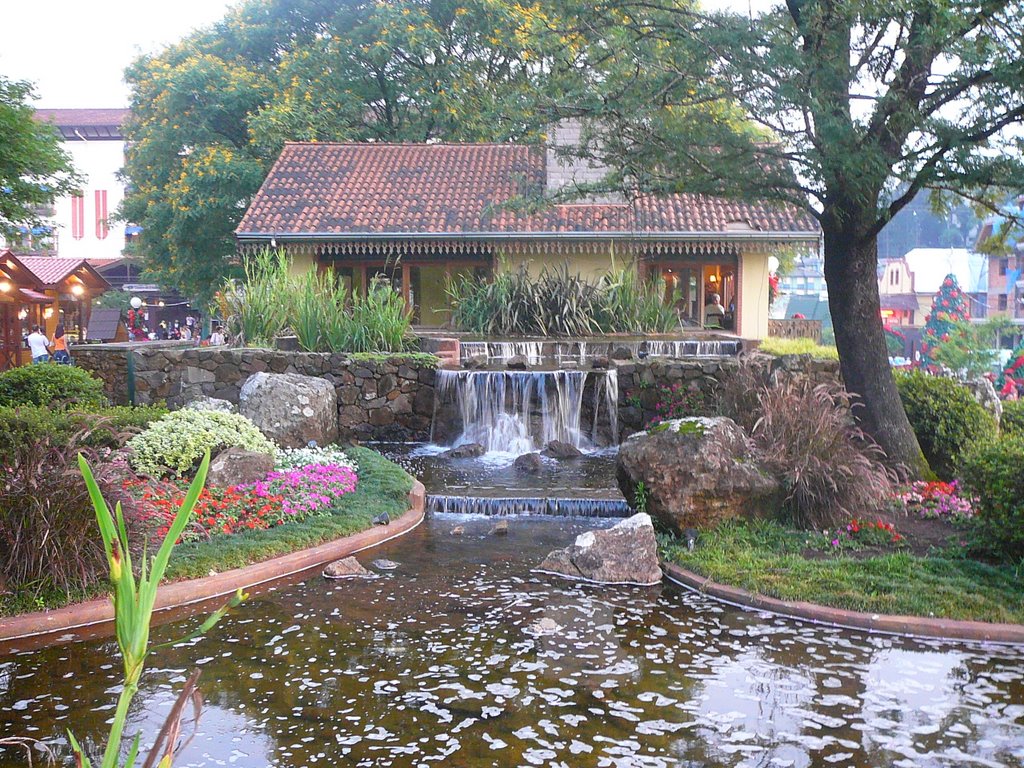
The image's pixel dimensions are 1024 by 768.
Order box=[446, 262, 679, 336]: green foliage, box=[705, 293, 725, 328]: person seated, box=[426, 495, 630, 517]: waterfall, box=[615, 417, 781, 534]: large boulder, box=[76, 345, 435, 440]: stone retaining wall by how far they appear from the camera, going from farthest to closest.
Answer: box=[705, 293, 725, 328]: person seated < box=[446, 262, 679, 336]: green foliage < box=[76, 345, 435, 440]: stone retaining wall < box=[426, 495, 630, 517]: waterfall < box=[615, 417, 781, 534]: large boulder

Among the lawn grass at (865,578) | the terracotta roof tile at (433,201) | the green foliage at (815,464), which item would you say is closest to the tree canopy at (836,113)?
the green foliage at (815,464)

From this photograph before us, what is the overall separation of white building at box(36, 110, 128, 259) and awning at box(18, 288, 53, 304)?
25261 millimetres

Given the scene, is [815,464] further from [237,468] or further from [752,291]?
[752,291]

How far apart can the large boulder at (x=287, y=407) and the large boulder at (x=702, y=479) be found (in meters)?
6.47

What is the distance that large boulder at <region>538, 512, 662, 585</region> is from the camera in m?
7.99

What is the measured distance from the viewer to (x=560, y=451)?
14.3 m

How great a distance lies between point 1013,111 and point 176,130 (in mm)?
25886

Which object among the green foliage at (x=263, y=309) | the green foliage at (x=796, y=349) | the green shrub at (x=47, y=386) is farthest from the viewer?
the green foliage at (x=263, y=309)

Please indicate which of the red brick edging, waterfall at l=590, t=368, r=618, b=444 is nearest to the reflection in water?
the red brick edging

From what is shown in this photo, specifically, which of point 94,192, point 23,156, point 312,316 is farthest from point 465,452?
point 94,192

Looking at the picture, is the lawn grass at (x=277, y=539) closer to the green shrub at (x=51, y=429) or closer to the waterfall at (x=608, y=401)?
the green shrub at (x=51, y=429)

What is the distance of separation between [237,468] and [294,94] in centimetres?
2043

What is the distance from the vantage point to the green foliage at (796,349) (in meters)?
15.7

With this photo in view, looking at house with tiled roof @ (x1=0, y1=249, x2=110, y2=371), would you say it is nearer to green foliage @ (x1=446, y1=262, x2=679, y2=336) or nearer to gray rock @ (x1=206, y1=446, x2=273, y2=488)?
green foliage @ (x1=446, y1=262, x2=679, y2=336)
